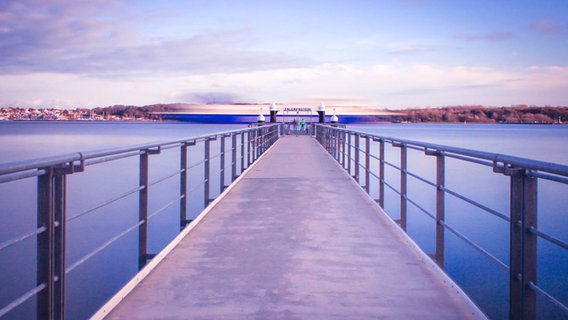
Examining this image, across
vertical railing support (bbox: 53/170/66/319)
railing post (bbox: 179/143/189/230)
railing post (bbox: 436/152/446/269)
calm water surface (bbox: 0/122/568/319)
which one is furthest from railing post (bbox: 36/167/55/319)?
calm water surface (bbox: 0/122/568/319)

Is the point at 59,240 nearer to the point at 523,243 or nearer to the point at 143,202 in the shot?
the point at 143,202

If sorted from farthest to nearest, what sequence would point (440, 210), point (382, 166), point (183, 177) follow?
point (382, 166) → point (183, 177) → point (440, 210)

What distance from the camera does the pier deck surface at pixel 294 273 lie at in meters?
2.23

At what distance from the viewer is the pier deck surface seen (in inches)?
87.8

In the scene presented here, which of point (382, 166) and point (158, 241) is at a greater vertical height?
point (382, 166)

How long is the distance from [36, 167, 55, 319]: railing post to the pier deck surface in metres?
0.36

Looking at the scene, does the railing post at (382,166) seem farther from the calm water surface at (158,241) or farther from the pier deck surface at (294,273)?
the calm water surface at (158,241)

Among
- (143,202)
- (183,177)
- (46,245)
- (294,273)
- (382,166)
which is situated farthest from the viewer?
(382,166)

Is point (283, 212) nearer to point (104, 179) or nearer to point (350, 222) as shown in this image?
point (350, 222)

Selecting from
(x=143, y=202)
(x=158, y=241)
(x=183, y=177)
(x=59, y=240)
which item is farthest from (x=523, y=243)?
(x=158, y=241)

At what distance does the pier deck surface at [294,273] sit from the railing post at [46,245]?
36 cm

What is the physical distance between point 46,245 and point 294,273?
4.47 feet

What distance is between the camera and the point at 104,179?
51.0 ft

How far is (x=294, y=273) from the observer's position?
277cm
